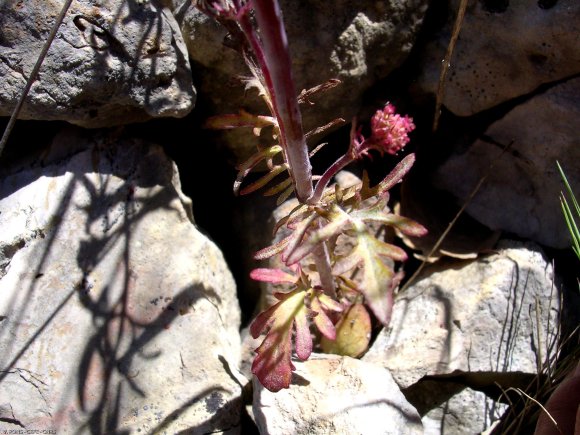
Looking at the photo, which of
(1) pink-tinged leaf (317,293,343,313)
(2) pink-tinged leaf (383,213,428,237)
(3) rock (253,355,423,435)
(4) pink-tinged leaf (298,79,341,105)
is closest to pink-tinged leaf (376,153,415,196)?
(2) pink-tinged leaf (383,213,428,237)

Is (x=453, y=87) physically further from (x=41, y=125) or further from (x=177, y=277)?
(x=41, y=125)

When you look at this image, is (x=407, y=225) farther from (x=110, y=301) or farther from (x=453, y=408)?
(x=110, y=301)

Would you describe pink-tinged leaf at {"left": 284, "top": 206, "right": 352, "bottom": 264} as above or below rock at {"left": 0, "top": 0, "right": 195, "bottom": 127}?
below

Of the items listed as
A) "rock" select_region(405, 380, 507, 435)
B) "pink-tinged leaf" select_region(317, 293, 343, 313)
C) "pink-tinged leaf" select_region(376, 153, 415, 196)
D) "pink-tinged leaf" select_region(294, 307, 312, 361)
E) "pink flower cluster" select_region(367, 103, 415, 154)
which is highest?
"pink flower cluster" select_region(367, 103, 415, 154)

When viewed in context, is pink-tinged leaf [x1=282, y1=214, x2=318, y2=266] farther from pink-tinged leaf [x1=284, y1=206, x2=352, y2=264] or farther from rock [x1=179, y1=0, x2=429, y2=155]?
rock [x1=179, y1=0, x2=429, y2=155]

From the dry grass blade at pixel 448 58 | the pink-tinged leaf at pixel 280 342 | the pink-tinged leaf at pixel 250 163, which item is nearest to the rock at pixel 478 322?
the pink-tinged leaf at pixel 280 342

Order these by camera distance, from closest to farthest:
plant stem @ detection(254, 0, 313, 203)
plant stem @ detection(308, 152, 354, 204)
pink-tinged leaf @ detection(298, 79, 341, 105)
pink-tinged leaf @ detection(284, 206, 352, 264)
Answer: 1. plant stem @ detection(254, 0, 313, 203)
2. pink-tinged leaf @ detection(284, 206, 352, 264)
3. plant stem @ detection(308, 152, 354, 204)
4. pink-tinged leaf @ detection(298, 79, 341, 105)
